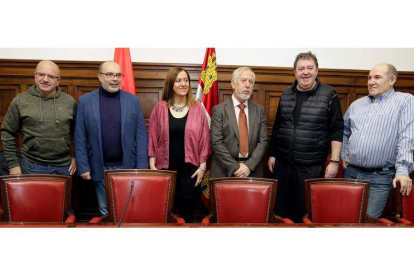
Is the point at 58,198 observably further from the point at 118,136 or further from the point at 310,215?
the point at 310,215

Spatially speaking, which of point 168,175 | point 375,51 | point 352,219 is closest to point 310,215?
point 352,219

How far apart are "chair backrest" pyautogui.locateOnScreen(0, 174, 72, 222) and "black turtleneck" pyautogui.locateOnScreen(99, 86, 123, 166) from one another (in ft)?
1.56

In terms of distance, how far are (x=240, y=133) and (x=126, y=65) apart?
4.70 feet

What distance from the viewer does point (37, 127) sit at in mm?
2117

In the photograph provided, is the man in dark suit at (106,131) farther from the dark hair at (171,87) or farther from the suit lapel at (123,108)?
the dark hair at (171,87)

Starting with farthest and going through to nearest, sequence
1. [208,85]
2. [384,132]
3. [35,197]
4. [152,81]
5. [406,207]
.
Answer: [152,81]
[208,85]
[384,132]
[406,207]
[35,197]

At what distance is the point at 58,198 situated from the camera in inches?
66.0

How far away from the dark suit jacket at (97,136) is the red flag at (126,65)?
0.70 metres

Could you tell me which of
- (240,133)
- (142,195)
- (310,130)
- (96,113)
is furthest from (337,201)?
(96,113)

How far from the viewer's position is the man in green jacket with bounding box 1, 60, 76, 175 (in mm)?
2111

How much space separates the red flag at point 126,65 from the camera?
9.43 feet

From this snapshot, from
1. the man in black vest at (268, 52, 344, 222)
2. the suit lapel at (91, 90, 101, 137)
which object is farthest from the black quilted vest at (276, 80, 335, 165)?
the suit lapel at (91, 90, 101, 137)

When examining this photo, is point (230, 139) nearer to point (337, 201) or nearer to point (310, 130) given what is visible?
point (310, 130)

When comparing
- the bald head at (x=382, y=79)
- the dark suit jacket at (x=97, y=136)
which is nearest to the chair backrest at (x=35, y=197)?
the dark suit jacket at (x=97, y=136)
